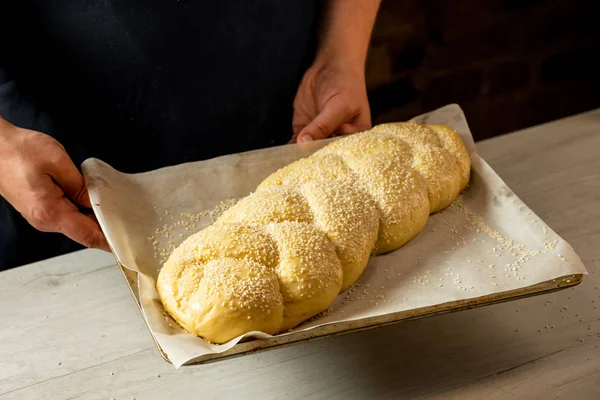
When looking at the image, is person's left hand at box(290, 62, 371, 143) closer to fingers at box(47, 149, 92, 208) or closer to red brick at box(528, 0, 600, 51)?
fingers at box(47, 149, 92, 208)

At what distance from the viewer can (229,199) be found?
1.30 meters

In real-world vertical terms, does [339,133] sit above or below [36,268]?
above

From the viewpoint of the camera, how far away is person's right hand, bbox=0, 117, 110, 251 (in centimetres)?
111

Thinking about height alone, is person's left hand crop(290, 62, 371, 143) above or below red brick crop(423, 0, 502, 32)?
above

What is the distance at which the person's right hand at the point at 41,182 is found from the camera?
1.11 metres

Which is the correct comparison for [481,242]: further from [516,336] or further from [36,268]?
[36,268]

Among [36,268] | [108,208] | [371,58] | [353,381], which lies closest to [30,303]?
[36,268]

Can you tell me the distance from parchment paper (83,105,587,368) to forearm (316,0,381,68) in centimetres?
27

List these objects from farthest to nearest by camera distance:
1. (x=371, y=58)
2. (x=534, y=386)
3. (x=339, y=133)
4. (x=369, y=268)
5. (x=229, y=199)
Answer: (x=371, y=58) → (x=339, y=133) → (x=229, y=199) → (x=369, y=268) → (x=534, y=386)

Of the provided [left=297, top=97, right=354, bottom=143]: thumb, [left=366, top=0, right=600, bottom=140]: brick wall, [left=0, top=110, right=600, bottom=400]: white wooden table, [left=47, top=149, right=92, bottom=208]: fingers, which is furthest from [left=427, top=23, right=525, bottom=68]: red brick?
[left=47, top=149, right=92, bottom=208]: fingers

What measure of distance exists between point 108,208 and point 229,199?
223 mm

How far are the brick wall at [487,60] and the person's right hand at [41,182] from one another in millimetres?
1621

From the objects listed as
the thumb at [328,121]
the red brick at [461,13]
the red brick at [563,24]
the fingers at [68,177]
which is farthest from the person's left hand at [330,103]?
the red brick at [563,24]

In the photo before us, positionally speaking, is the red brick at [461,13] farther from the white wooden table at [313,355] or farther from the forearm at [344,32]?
the white wooden table at [313,355]
